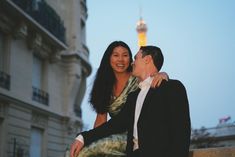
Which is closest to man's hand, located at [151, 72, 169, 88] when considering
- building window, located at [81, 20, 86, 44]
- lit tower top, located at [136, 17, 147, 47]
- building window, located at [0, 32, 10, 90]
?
building window, located at [0, 32, 10, 90]

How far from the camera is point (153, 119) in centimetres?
263

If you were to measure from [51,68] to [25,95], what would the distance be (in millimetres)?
3583

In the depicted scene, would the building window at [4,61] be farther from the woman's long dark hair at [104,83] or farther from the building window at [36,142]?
the woman's long dark hair at [104,83]

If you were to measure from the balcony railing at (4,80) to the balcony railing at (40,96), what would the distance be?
225 cm

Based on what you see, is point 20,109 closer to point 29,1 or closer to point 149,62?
point 29,1

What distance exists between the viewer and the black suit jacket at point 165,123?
8.31 ft

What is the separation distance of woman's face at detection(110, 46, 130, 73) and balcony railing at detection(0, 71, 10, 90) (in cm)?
1234

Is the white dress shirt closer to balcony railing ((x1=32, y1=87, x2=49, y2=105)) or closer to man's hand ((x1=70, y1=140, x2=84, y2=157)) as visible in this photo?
man's hand ((x1=70, y1=140, x2=84, y2=157))

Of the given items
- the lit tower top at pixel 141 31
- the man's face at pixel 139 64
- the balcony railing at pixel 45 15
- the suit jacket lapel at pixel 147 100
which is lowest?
the suit jacket lapel at pixel 147 100

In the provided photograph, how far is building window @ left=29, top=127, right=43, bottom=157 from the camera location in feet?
57.1

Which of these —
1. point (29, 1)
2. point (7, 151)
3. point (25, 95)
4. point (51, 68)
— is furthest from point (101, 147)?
point (51, 68)

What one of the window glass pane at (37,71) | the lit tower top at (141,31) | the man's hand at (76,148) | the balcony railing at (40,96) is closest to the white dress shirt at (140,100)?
the man's hand at (76,148)

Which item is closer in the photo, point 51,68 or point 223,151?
point 223,151

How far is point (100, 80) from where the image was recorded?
153 inches
